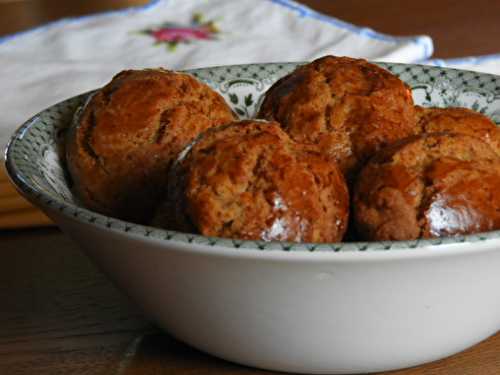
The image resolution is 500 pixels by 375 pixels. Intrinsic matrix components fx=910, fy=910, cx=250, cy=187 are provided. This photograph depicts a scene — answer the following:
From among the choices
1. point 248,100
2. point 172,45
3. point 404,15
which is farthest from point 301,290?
point 404,15

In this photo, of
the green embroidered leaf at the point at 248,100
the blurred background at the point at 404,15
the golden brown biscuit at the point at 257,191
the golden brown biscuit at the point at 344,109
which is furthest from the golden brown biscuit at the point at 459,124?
the blurred background at the point at 404,15

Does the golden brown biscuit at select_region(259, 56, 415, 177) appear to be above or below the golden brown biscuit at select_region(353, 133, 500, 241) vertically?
above

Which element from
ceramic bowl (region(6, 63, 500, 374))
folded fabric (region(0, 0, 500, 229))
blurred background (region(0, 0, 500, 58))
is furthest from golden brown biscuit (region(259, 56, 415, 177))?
blurred background (region(0, 0, 500, 58))

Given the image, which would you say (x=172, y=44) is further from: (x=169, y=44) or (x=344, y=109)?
(x=344, y=109)

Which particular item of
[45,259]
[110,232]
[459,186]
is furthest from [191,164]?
[45,259]

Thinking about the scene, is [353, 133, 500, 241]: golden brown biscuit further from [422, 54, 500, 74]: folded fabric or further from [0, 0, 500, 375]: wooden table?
[422, 54, 500, 74]: folded fabric

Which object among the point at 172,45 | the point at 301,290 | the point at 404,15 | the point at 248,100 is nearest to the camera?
the point at 301,290

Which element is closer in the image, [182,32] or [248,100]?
[248,100]
